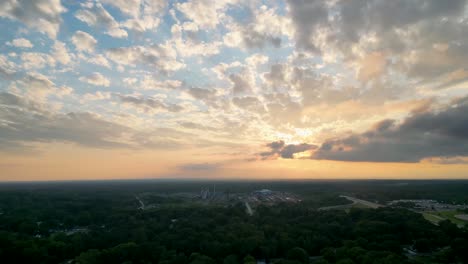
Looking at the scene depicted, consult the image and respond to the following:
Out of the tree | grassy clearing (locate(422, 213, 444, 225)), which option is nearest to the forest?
the tree

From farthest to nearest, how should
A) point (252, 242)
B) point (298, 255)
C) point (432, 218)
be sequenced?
1. point (432, 218)
2. point (252, 242)
3. point (298, 255)

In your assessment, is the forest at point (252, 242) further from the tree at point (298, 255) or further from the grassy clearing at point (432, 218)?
the grassy clearing at point (432, 218)

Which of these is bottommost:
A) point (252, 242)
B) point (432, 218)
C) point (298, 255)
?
point (298, 255)

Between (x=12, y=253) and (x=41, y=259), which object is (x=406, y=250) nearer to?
(x=41, y=259)

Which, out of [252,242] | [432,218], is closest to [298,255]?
[252,242]

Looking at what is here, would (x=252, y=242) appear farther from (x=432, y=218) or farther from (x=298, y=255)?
(x=432, y=218)

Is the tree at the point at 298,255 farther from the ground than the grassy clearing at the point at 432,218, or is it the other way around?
the grassy clearing at the point at 432,218

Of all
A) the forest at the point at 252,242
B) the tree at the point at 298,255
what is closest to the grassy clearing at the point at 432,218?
the forest at the point at 252,242

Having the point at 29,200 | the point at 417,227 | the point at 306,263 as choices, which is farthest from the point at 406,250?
the point at 29,200

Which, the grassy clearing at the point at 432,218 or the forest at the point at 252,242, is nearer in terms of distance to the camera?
the forest at the point at 252,242

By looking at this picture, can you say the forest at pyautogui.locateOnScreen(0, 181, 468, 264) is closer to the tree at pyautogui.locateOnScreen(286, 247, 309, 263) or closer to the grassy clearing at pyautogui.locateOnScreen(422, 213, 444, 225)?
the tree at pyautogui.locateOnScreen(286, 247, 309, 263)

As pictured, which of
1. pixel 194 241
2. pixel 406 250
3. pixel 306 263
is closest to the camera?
pixel 306 263
